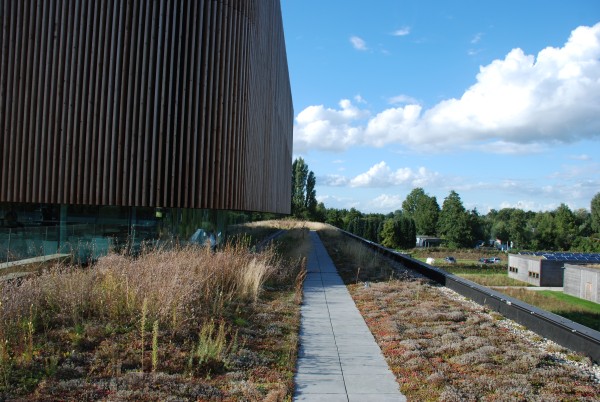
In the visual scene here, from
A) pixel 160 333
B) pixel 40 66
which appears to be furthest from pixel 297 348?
pixel 40 66

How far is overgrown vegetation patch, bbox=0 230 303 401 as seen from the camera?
4.20 metres

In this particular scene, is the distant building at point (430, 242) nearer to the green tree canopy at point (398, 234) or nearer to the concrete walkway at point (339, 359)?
the green tree canopy at point (398, 234)

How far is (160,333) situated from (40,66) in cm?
812

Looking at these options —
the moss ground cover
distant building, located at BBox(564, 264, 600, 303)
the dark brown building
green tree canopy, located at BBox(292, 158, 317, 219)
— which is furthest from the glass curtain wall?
green tree canopy, located at BBox(292, 158, 317, 219)

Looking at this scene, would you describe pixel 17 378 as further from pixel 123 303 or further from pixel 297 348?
pixel 297 348

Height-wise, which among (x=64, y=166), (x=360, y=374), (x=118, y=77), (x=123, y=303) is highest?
(x=118, y=77)

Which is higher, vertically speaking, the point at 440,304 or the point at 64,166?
the point at 64,166

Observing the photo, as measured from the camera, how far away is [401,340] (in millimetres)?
6090

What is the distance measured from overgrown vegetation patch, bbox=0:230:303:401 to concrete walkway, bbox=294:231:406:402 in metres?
0.21

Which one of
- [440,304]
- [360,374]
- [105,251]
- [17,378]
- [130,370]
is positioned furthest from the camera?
[105,251]

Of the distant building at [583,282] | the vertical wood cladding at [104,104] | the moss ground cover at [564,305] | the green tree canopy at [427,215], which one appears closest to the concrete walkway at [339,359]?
the vertical wood cladding at [104,104]

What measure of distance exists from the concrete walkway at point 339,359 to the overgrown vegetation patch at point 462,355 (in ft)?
0.49

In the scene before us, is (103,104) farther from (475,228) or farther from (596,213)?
(596,213)

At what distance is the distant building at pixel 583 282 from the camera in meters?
32.9
